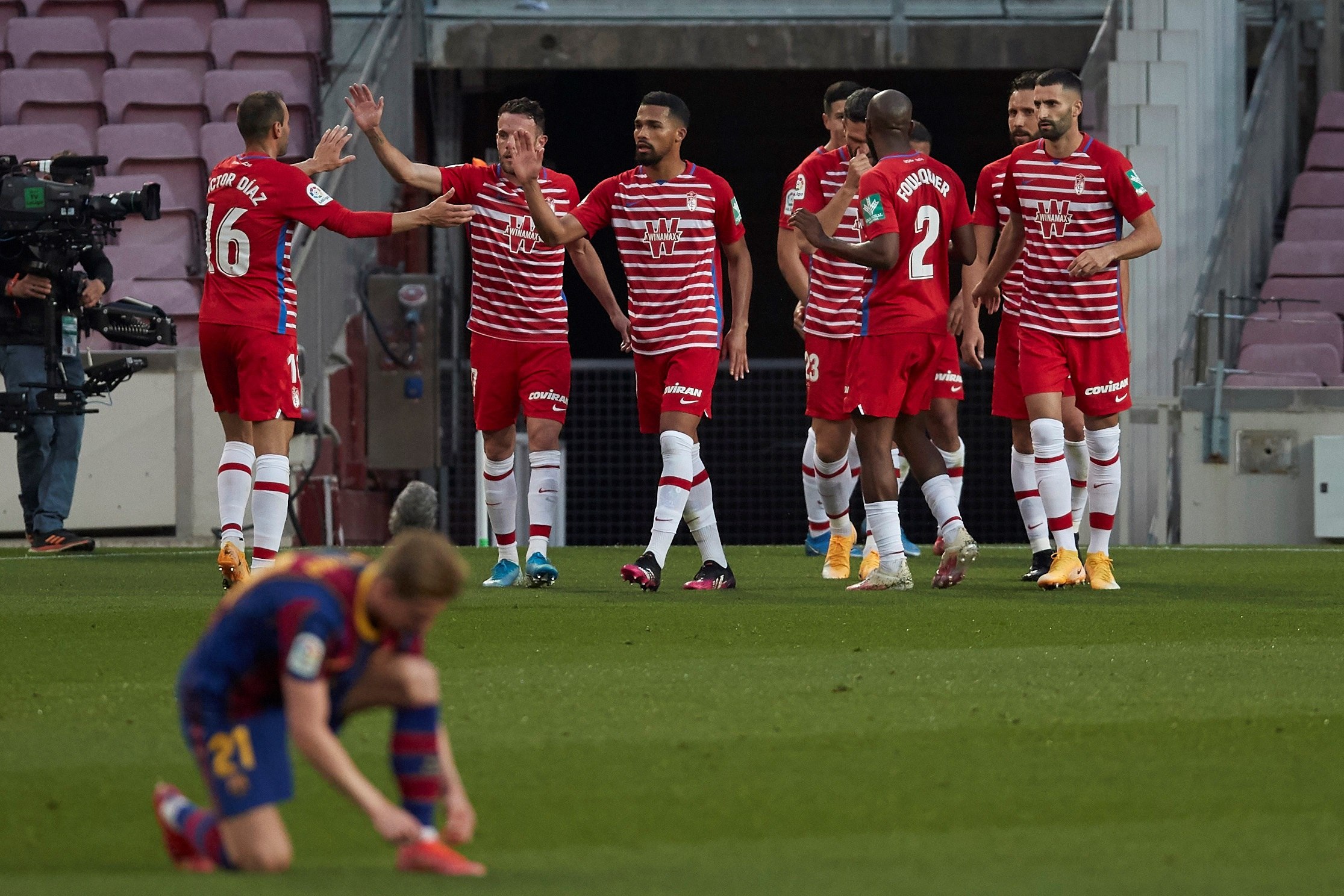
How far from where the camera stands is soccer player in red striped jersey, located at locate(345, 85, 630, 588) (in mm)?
8070

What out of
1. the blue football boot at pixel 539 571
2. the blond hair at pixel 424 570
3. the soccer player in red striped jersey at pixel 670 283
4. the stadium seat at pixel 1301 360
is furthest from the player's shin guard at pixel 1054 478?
the stadium seat at pixel 1301 360

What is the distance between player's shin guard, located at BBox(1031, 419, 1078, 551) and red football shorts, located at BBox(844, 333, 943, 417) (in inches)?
19.5

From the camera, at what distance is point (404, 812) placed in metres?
3.00

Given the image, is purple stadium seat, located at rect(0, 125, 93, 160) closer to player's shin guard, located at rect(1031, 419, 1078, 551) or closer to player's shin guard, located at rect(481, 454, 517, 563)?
player's shin guard, located at rect(481, 454, 517, 563)

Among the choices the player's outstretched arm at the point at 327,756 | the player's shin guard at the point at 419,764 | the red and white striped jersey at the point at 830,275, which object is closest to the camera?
the player's outstretched arm at the point at 327,756

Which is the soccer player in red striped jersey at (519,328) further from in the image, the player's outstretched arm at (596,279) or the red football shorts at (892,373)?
the red football shorts at (892,373)

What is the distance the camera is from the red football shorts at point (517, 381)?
8.07 metres

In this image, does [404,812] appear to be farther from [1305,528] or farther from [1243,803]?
[1305,528]

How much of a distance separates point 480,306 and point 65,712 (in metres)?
3.77

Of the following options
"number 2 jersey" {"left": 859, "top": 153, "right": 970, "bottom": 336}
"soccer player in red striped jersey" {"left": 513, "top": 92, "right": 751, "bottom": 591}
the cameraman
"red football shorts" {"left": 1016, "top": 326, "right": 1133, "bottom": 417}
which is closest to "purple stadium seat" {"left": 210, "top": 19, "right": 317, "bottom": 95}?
the cameraman

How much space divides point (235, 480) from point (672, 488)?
5.79 ft

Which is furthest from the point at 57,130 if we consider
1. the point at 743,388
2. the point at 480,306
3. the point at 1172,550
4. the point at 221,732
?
the point at 221,732

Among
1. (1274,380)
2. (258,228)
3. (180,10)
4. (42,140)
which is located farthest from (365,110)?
(180,10)

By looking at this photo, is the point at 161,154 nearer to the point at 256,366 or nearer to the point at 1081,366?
the point at 256,366
